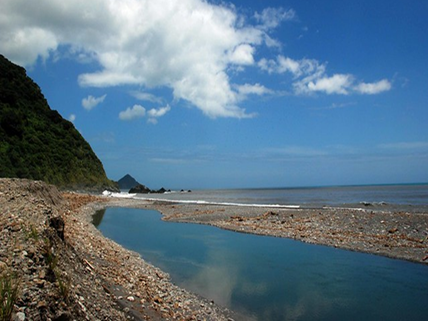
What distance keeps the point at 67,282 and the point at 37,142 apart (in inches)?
3337

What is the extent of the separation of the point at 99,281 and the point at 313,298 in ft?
27.1

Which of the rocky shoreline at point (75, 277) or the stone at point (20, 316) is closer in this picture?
Result: the stone at point (20, 316)

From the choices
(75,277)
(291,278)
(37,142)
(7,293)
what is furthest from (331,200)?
(37,142)

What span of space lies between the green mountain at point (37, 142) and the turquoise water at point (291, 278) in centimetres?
5722

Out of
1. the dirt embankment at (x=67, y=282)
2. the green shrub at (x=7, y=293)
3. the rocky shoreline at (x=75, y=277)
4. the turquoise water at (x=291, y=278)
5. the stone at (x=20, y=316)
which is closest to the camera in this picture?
the green shrub at (x=7, y=293)

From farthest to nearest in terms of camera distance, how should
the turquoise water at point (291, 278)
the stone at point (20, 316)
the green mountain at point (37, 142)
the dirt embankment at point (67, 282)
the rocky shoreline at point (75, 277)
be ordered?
1. the green mountain at point (37, 142)
2. the turquoise water at point (291, 278)
3. the rocky shoreline at point (75, 277)
4. the dirt embankment at point (67, 282)
5. the stone at point (20, 316)

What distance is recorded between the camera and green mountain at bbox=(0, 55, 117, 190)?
71.9 m

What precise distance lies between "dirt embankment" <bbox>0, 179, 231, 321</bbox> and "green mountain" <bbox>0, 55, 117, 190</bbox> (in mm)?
60853

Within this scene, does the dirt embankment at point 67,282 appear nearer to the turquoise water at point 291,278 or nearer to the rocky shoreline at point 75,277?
the rocky shoreline at point 75,277

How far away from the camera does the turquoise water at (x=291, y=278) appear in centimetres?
1191

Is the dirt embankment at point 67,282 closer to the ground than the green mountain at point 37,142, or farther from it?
closer to the ground

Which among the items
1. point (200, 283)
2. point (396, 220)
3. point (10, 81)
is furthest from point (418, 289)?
point (10, 81)

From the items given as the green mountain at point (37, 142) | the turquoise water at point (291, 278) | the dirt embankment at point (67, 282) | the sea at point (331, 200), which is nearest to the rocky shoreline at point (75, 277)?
the dirt embankment at point (67, 282)

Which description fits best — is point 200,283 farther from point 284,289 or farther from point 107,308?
point 107,308
